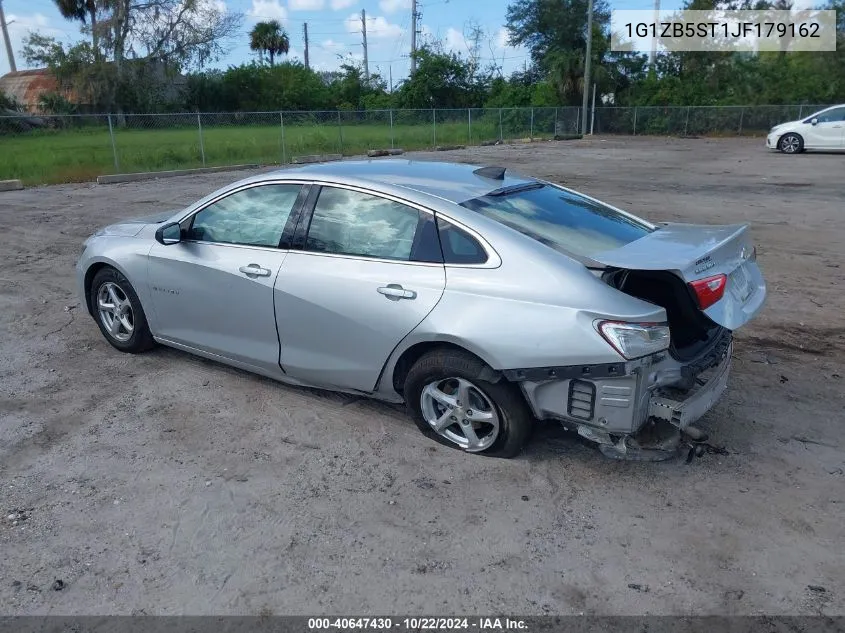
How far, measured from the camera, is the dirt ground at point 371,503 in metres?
2.80

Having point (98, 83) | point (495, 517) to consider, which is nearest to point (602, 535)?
point (495, 517)

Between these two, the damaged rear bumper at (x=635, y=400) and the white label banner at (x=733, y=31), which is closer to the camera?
the damaged rear bumper at (x=635, y=400)

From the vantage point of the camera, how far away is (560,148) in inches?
1214

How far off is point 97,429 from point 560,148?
29057 millimetres

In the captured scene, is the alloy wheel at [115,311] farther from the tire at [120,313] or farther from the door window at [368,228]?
the door window at [368,228]

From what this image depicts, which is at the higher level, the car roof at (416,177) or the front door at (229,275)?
the car roof at (416,177)

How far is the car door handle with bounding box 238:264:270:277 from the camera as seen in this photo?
4230 millimetres

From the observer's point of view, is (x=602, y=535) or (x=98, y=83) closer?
(x=602, y=535)

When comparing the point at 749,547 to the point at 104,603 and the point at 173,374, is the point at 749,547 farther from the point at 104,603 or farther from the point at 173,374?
the point at 173,374

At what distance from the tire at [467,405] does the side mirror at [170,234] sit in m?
1.99

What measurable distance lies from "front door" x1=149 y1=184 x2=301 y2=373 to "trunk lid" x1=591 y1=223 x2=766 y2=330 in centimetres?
202

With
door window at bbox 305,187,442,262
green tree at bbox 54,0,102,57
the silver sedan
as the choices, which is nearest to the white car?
the silver sedan

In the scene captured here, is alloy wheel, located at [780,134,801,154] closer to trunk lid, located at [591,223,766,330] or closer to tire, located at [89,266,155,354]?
trunk lid, located at [591,223,766,330]

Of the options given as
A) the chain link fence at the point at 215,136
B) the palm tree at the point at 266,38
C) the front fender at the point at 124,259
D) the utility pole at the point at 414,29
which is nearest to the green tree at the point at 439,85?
the utility pole at the point at 414,29
